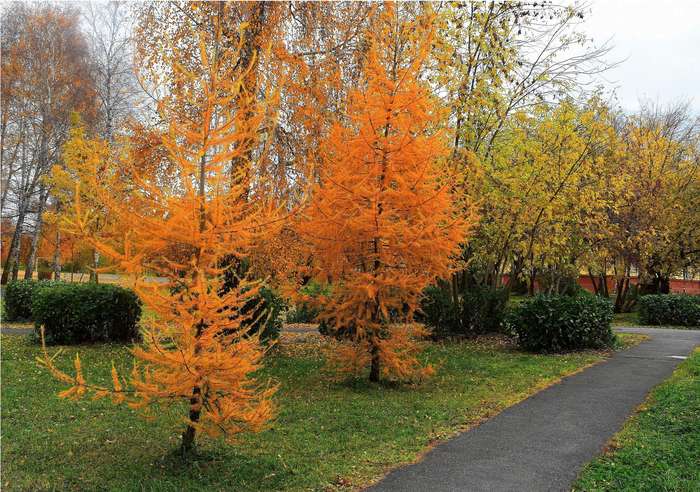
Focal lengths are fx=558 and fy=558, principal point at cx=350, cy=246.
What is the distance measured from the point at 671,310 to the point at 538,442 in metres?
17.6

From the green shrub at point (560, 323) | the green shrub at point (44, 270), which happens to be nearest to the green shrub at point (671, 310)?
the green shrub at point (560, 323)

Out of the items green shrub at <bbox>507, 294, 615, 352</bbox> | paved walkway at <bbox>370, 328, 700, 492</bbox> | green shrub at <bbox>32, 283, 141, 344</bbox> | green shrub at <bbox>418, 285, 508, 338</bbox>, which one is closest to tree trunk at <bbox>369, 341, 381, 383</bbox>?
paved walkway at <bbox>370, 328, 700, 492</bbox>

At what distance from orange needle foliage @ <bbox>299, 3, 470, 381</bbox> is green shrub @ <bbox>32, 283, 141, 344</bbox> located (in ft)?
18.1

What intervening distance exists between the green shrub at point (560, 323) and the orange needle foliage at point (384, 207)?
17.2 ft

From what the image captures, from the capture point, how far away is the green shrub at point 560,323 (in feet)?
41.3

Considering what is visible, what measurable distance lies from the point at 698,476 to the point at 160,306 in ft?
16.4

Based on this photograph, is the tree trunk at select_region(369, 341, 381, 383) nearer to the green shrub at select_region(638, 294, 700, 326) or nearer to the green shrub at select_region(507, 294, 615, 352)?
the green shrub at select_region(507, 294, 615, 352)

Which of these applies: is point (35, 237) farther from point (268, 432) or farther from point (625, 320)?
point (625, 320)

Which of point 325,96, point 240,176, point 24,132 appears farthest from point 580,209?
point 24,132

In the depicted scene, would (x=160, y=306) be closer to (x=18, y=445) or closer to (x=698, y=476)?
(x=18, y=445)

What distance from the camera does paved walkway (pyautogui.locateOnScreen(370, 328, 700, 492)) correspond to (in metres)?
4.95

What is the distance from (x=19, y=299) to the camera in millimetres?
15789

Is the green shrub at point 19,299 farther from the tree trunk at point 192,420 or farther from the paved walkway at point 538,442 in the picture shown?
the paved walkway at point 538,442

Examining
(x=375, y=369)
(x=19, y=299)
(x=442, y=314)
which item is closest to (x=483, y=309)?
(x=442, y=314)
